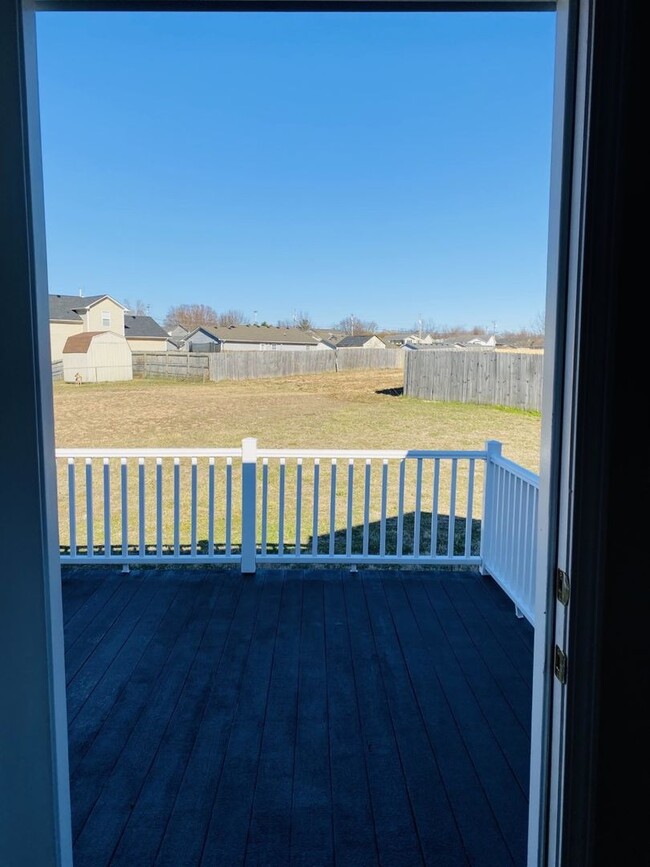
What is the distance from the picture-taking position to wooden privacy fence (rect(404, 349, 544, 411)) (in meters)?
11.2

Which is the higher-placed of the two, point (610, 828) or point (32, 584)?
point (32, 584)

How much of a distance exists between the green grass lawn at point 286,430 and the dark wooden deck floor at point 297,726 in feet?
6.38

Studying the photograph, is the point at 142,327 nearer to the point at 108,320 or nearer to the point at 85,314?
the point at 108,320

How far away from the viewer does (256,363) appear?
50.0 ft

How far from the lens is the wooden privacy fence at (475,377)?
36.6 ft

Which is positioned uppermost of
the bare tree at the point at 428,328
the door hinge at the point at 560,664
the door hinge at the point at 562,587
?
the bare tree at the point at 428,328

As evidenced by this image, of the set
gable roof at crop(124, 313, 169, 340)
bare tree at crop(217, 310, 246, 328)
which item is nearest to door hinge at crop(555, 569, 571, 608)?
bare tree at crop(217, 310, 246, 328)

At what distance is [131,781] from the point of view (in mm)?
1922

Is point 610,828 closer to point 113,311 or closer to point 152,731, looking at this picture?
point 152,731

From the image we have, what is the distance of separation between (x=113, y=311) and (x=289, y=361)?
20.9 ft

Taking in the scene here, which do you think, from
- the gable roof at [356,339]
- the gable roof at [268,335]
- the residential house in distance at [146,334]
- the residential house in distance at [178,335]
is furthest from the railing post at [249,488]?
the gable roof at [268,335]

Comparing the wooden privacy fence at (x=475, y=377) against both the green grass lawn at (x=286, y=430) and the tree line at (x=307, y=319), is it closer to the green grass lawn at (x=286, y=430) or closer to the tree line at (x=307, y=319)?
the green grass lawn at (x=286, y=430)

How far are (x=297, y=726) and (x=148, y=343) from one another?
652 inches

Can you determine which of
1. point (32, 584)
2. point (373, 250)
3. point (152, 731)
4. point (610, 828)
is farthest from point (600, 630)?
point (373, 250)
